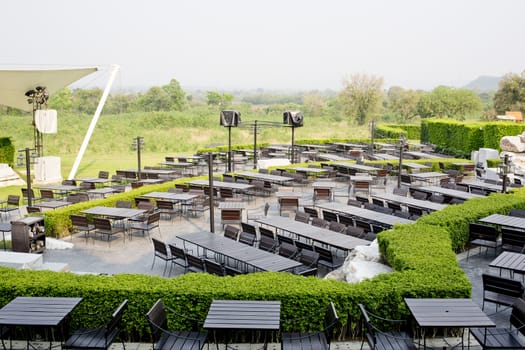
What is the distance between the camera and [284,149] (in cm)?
3103

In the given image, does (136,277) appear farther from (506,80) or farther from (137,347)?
(506,80)

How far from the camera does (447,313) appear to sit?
20.3ft

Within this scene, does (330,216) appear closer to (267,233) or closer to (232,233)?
(267,233)

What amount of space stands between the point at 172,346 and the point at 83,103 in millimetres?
89911

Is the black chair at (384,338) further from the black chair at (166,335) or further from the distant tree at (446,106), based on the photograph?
the distant tree at (446,106)

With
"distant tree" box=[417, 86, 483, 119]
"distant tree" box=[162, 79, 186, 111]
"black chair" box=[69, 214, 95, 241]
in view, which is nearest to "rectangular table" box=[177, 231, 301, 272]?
"black chair" box=[69, 214, 95, 241]

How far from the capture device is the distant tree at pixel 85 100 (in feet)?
289

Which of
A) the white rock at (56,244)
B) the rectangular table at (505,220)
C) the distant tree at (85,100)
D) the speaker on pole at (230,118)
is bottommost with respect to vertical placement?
the white rock at (56,244)

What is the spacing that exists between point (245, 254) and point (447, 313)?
435 centimetres

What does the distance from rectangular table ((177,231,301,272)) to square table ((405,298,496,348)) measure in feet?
9.67

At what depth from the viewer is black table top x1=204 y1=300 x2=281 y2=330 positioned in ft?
19.5

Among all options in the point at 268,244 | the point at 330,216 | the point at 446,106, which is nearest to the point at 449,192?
the point at 330,216

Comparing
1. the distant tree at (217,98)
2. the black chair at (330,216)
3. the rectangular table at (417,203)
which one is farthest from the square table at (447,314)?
the distant tree at (217,98)

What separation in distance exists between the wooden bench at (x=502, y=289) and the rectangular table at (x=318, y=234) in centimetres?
268
